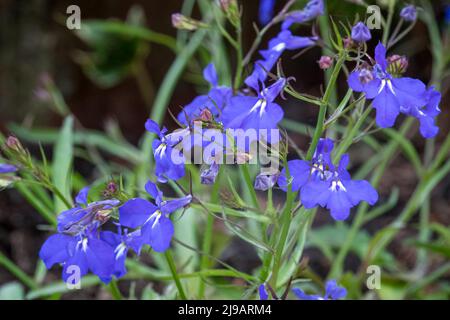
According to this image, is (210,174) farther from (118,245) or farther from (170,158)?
(118,245)

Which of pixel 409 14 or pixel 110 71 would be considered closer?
pixel 409 14

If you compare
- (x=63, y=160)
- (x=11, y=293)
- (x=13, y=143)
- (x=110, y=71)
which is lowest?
(x=11, y=293)

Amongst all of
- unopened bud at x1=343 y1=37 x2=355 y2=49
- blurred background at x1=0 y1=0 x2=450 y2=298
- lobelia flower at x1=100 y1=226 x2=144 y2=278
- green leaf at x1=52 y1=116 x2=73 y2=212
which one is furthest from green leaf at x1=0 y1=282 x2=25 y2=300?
unopened bud at x1=343 y1=37 x2=355 y2=49

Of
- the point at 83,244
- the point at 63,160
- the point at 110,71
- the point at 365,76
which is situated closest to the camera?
the point at 365,76

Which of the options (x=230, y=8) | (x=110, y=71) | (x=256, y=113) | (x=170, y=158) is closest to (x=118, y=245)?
(x=170, y=158)

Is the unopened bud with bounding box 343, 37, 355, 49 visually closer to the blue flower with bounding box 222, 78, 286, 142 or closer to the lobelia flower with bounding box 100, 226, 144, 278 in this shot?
the blue flower with bounding box 222, 78, 286, 142

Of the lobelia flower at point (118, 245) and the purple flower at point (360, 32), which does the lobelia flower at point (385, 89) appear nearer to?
the purple flower at point (360, 32)

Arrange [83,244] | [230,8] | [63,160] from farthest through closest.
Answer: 1. [63,160]
2. [230,8]
3. [83,244]
